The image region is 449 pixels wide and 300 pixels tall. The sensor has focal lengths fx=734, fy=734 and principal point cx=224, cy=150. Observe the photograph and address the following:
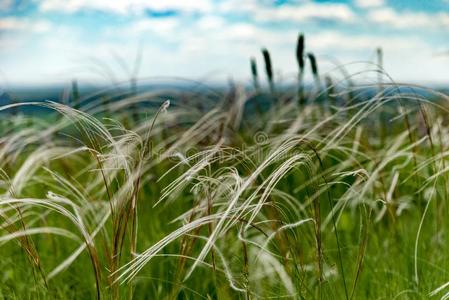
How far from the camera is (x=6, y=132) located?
97.2 inches

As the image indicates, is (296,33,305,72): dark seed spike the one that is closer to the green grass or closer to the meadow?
the meadow

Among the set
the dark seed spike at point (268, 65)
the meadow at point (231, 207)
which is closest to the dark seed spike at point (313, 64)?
the meadow at point (231, 207)

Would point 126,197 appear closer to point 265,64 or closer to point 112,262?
point 112,262

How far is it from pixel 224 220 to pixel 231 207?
32cm

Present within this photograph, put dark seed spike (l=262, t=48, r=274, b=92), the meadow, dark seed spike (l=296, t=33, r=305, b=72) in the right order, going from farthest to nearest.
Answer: dark seed spike (l=262, t=48, r=274, b=92) < dark seed spike (l=296, t=33, r=305, b=72) < the meadow

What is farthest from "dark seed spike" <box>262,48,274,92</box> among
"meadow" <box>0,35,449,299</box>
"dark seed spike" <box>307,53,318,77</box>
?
"dark seed spike" <box>307,53,318,77</box>

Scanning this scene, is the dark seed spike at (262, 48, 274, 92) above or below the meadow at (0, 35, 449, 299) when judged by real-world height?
above

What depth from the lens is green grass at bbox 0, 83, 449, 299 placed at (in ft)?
4.25

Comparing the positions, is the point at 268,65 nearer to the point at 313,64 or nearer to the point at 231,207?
the point at 313,64

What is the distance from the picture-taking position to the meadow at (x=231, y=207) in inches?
50.7

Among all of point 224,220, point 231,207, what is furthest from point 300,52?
point 231,207

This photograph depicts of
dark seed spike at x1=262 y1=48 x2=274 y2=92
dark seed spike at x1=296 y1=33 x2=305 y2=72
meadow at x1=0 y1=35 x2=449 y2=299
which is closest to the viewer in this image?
meadow at x1=0 y1=35 x2=449 y2=299

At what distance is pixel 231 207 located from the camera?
3.53ft

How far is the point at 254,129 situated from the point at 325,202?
0.40m
